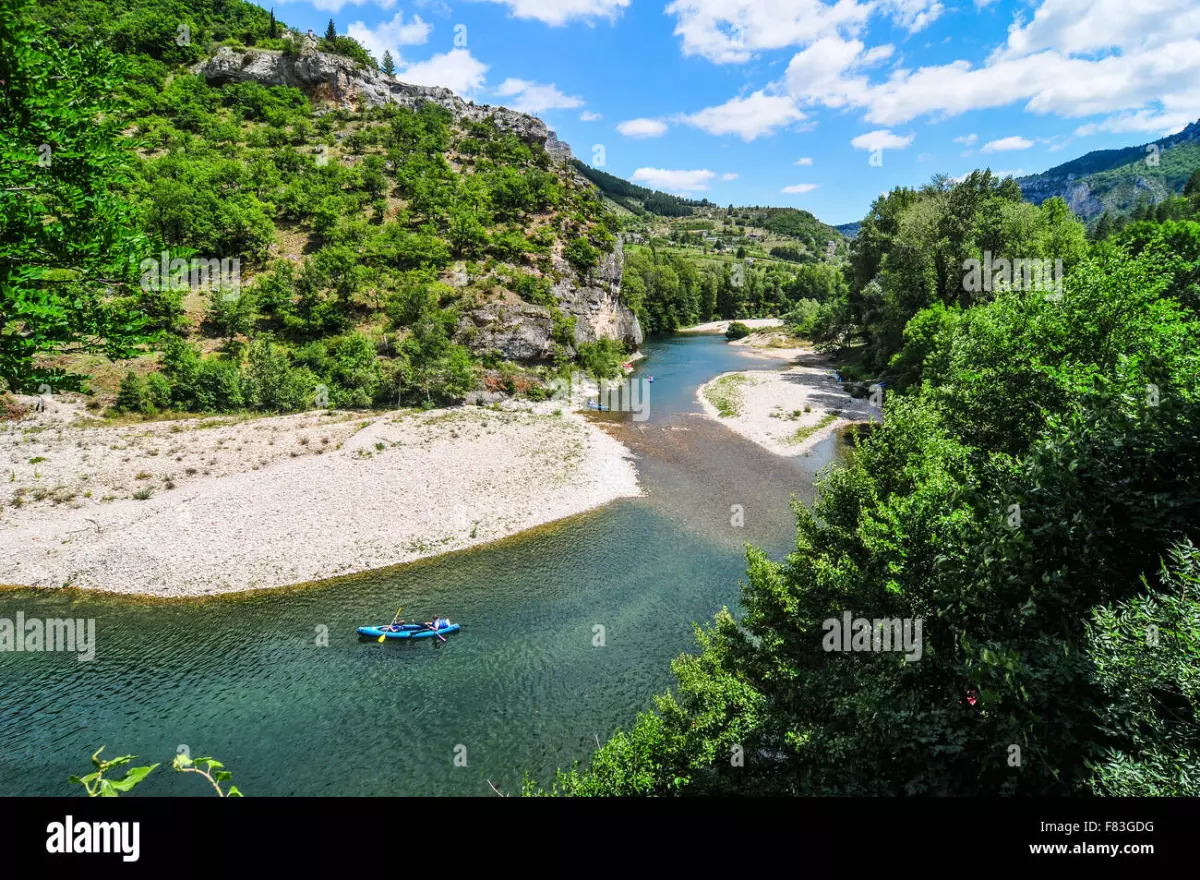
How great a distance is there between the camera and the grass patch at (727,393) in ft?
171

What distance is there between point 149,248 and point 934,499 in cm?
1510

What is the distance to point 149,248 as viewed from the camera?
27.8 feet

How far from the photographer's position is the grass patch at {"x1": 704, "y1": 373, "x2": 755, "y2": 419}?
171ft

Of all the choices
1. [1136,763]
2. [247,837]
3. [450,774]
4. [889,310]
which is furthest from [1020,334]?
[889,310]

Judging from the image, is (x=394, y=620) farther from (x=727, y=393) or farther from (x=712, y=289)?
(x=712, y=289)

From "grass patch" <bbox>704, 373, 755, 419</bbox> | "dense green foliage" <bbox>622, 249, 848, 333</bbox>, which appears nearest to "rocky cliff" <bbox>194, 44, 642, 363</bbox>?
"grass patch" <bbox>704, 373, 755, 419</bbox>

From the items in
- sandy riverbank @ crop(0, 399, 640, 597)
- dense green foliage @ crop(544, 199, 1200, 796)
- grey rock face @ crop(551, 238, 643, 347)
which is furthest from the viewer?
grey rock face @ crop(551, 238, 643, 347)

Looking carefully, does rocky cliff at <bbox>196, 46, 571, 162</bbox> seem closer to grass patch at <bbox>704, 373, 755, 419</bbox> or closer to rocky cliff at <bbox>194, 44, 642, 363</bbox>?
rocky cliff at <bbox>194, 44, 642, 363</bbox>

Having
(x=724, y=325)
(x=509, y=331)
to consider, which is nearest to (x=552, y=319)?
(x=509, y=331)

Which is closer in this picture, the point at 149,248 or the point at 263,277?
the point at 149,248

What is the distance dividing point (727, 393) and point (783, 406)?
7.26 metres

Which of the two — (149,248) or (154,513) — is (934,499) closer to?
(149,248)

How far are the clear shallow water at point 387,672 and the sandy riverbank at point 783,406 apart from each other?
1646 centimetres

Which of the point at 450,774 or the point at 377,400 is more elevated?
the point at 377,400
